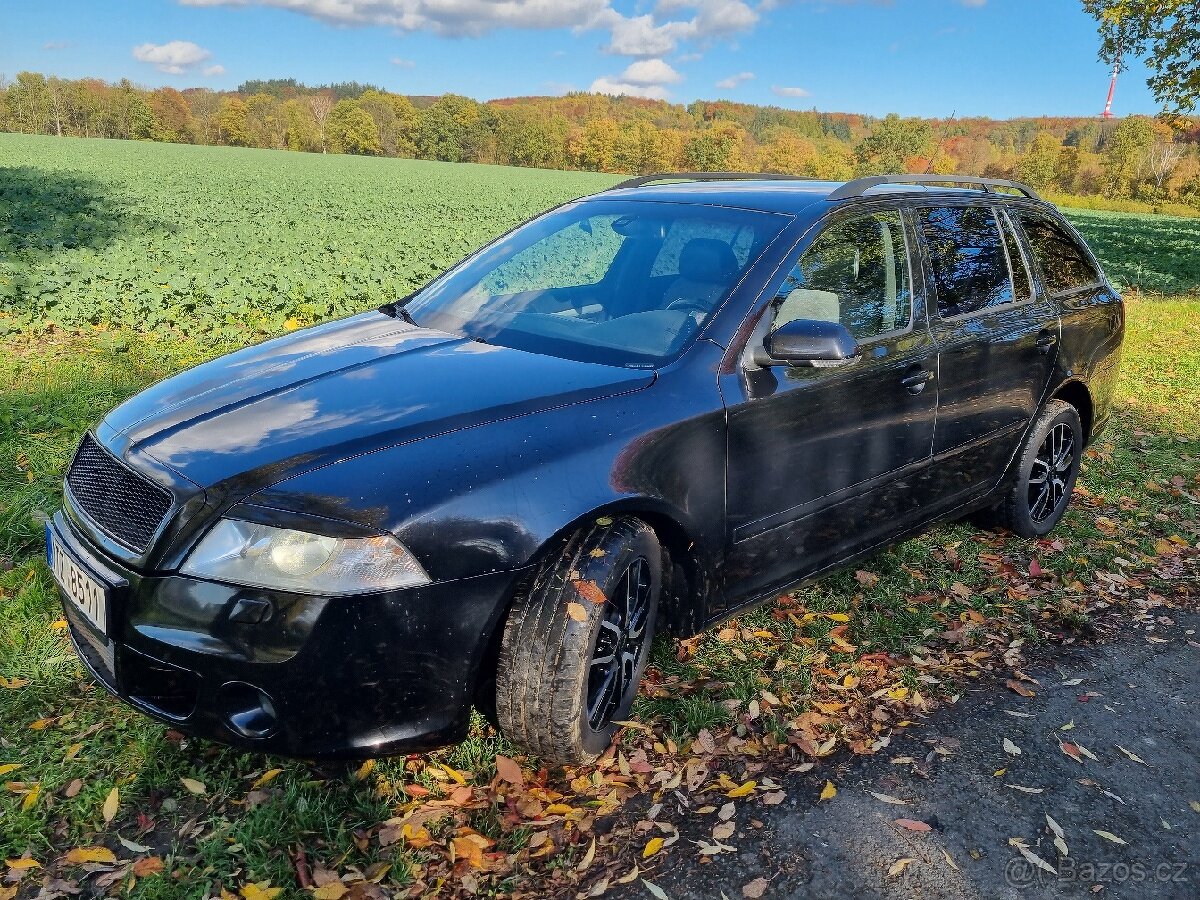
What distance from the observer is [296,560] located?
7.34 feet

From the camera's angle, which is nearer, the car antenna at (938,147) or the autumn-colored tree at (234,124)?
the car antenna at (938,147)

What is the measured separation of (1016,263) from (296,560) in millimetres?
3622

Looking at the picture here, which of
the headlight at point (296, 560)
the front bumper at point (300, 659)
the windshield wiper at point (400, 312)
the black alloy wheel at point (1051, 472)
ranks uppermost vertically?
the windshield wiper at point (400, 312)

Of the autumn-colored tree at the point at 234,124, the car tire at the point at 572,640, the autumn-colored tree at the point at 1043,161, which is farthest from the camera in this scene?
the autumn-colored tree at the point at 234,124

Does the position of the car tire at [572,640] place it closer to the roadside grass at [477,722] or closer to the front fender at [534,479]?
the front fender at [534,479]

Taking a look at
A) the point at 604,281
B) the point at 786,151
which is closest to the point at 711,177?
the point at 604,281

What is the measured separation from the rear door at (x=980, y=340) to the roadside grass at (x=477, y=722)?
1.88ft

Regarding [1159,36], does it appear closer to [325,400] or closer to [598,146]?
[325,400]

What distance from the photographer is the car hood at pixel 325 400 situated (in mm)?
2430

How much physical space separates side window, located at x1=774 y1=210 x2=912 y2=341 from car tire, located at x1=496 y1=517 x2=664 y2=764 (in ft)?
3.31

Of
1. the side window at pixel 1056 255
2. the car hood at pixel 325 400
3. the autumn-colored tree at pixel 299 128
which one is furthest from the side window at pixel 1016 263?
the autumn-colored tree at pixel 299 128

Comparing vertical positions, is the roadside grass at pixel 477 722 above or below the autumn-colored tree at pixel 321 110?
below

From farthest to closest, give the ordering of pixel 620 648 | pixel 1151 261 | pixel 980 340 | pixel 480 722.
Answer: pixel 1151 261 → pixel 980 340 → pixel 480 722 → pixel 620 648

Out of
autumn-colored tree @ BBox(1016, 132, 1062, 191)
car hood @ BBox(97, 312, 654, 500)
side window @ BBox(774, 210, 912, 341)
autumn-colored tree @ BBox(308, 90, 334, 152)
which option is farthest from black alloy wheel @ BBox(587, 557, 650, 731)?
autumn-colored tree @ BBox(308, 90, 334, 152)
